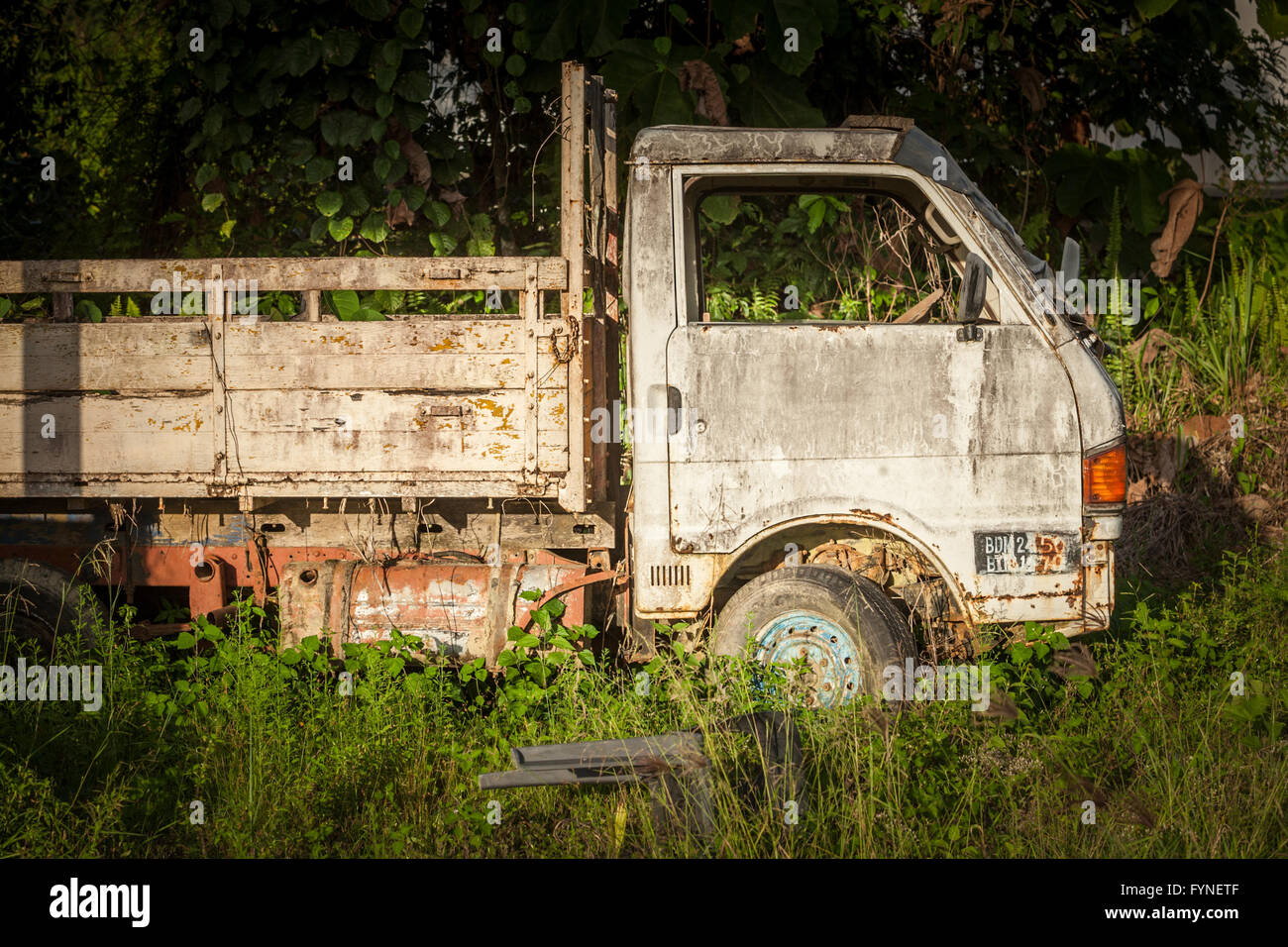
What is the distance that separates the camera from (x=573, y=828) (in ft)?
10.5

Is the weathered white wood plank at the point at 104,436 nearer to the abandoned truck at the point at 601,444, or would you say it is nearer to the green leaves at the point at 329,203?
the abandoned truck at the point at 601,444

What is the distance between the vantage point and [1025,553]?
12.4 ft

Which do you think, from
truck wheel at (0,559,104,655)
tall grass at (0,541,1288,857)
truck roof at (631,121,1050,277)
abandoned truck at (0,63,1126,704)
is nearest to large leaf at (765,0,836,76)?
abandoned truck at (0,63,1126,704)

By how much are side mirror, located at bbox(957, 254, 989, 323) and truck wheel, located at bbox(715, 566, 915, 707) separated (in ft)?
A: 3.41

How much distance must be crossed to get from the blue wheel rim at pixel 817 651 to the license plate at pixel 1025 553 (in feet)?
1.89

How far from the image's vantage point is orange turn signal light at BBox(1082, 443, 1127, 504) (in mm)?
3773

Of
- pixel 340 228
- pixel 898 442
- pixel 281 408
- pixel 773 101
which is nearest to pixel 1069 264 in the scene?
pixel 898 442

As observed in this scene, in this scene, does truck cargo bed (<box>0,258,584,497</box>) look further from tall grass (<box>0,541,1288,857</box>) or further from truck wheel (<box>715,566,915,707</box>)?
truck wheel (<box>715,566,915,707</box>)

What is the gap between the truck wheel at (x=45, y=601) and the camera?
4.18m

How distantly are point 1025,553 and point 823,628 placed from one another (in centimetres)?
79

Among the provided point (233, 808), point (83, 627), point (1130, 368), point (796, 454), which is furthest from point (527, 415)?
point (1130, 368)

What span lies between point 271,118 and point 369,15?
1.12 metres

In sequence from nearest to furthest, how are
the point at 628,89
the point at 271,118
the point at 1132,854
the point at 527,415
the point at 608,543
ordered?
the point at 1132,854
the point at 527,415
the point at 608,543
the point at 628,89
the point at 271,118

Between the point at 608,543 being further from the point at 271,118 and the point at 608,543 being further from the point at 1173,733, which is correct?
the point at 271,118
